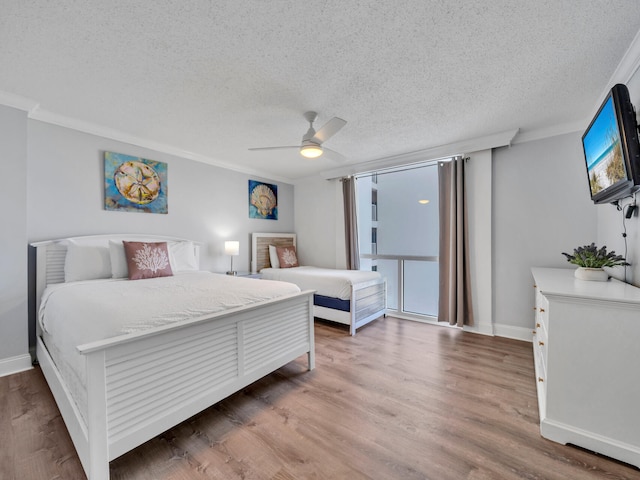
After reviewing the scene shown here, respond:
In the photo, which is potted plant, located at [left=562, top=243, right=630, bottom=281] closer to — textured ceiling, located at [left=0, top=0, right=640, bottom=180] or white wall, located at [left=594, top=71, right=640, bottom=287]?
white wall, located at [left=594, top=71, right=640, bottom=287]

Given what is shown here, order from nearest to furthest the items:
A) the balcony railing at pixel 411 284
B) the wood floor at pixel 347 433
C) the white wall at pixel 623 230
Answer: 1. the wood floor at pixel 347 433
2. the white wall at pixel 623 230
3. the balcony railing at pixel 411 284

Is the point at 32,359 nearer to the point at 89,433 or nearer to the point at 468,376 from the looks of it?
the point at 89,433

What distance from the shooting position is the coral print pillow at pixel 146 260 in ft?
9.05

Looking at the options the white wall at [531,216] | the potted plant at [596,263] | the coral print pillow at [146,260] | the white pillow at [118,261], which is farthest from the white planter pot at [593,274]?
the white pillow at [118,261]

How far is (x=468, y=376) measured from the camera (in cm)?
237

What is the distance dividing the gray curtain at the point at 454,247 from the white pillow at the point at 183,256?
11.1 ft

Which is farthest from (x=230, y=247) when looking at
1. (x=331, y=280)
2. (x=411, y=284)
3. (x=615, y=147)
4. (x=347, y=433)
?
(x=615, y=147)

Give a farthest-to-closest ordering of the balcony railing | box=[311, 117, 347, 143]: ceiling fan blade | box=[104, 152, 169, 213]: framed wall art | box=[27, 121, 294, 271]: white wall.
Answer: the balcony railing, box=[104, 152, 169, 213]: framed wall art, box=[27, 121, 294, 271]: white wall, box=[311, 117, 347, 143]: ceiling fan blade

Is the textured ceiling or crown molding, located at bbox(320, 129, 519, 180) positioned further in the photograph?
crown molding, located at bbox(320, 129, 519, 180)

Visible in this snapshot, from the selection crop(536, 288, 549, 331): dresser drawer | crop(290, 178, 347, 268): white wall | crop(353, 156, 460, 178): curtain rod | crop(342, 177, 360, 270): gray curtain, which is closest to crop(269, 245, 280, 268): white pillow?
crop(290, 178, 347, 268): white wall

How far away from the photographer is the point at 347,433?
1678 millimetres

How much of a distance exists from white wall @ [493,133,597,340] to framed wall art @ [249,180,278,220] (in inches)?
141

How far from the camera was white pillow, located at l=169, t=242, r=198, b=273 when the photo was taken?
3424mm

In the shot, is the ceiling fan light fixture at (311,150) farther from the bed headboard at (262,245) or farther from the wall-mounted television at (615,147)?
the bed headboard at (262,245)
